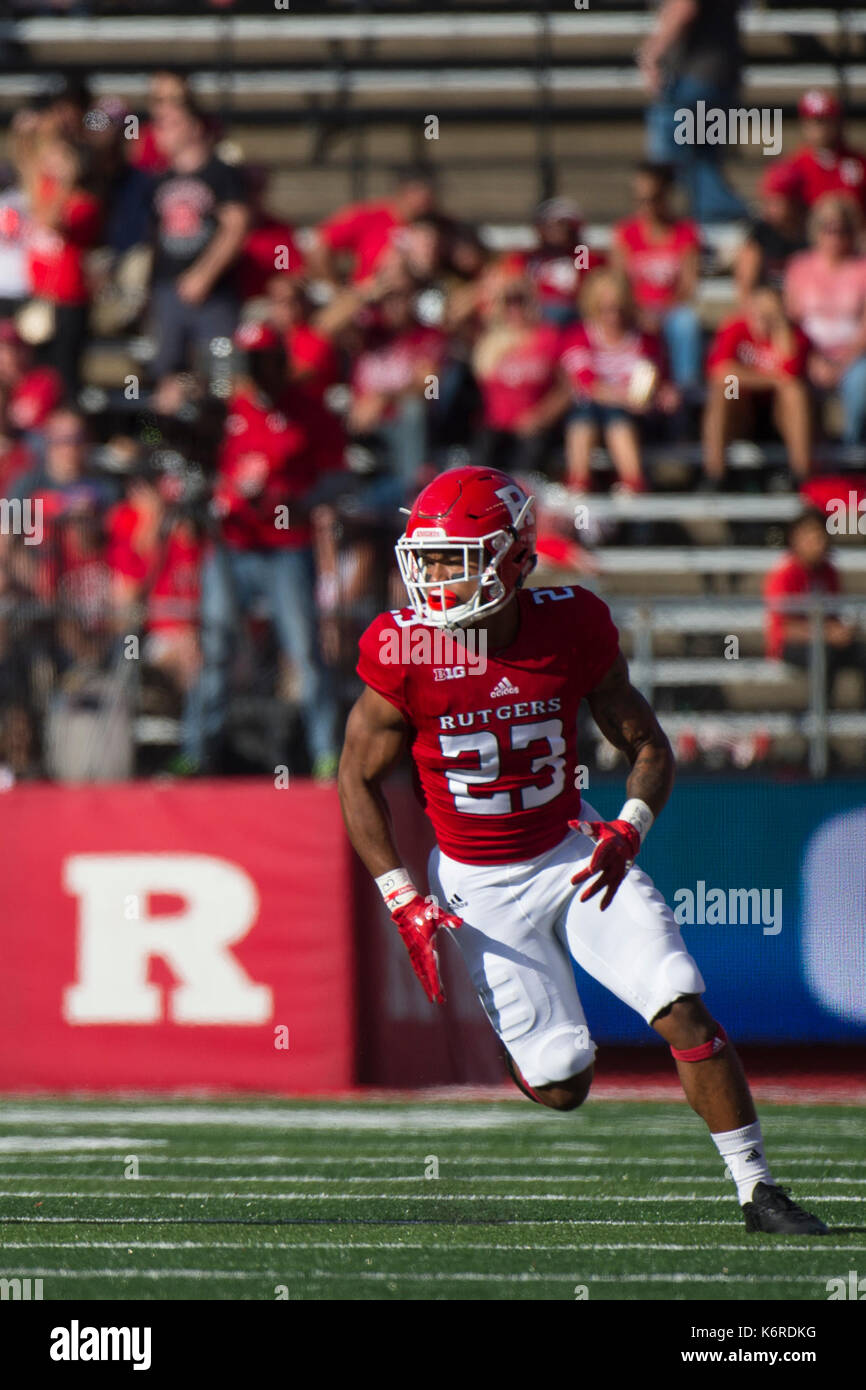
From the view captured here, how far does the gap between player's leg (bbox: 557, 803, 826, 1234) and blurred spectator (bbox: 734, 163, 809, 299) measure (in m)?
6.36

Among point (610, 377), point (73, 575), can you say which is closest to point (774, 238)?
point (610, 377)

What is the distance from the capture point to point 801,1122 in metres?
7.77

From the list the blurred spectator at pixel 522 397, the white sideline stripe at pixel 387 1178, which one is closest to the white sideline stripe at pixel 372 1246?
the white sideline stripe at pixel 387 1178

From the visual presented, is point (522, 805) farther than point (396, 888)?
Yes

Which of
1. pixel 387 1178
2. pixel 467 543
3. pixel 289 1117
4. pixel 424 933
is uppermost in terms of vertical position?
pixel 467 543

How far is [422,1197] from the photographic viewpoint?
6.12m

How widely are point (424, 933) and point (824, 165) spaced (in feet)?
25.0

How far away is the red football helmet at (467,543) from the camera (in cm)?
525

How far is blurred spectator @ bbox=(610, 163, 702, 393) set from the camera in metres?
11.2

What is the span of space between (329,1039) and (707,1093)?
3670 mm

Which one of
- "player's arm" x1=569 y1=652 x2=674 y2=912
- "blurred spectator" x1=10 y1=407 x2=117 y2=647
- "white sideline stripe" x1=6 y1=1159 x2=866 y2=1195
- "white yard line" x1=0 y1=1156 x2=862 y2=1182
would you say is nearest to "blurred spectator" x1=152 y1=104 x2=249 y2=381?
"blurred spectator" x1=10 y1=407 x2=117 y2=647

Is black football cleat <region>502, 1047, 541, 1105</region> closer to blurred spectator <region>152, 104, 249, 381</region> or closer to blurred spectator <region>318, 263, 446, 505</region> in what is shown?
blurred spectator <region>318, 263, 446, 505</region>

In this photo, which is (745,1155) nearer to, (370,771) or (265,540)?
(370,771)

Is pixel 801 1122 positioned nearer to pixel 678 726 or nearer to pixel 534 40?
pixel 678 726
